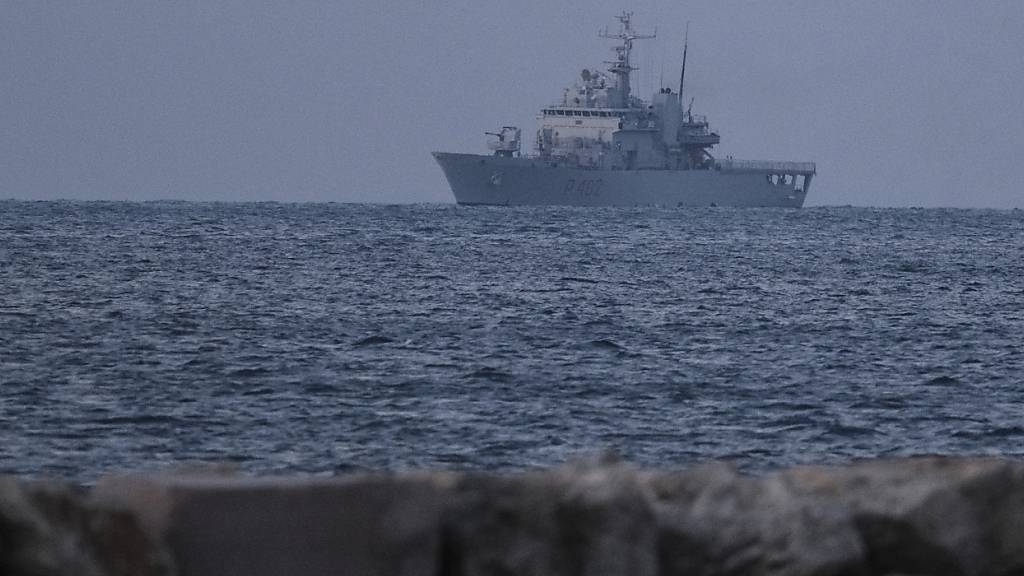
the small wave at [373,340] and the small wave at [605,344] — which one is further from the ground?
the small wave at [605,344]

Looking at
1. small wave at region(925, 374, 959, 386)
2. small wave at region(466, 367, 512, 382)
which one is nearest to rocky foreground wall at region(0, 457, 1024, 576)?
small wave at region(466, 367, 512, 382)

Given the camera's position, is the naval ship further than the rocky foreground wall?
Yes

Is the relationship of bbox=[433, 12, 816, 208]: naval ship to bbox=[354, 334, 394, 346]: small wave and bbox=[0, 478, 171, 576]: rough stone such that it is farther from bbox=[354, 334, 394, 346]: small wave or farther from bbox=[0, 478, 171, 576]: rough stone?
bbox=[0, 478, 171, 576]: rough stone

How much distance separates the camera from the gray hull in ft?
294

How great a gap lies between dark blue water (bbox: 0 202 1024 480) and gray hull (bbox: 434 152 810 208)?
47688 mm

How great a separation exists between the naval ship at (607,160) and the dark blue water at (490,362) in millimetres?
48085

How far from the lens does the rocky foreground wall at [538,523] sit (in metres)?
3.11

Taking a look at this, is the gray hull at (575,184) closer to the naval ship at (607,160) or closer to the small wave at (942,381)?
the naval ship at (607,160)

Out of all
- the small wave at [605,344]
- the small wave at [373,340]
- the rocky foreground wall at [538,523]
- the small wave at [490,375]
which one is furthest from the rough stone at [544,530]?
the small wave at [373,340]

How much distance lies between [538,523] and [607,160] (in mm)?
88431

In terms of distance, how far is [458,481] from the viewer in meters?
3.37

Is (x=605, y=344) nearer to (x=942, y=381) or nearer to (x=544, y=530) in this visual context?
(x=942, y=381)

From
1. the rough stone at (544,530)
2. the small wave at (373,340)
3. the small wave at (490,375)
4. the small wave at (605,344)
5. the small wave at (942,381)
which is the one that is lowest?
the small wave at (373,340)

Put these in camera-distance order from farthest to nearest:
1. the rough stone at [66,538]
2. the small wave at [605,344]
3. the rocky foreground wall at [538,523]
Answer: the small wave at [605,344] → the rocky foreground wall at [538,523] → the rough stone at [66,538]
